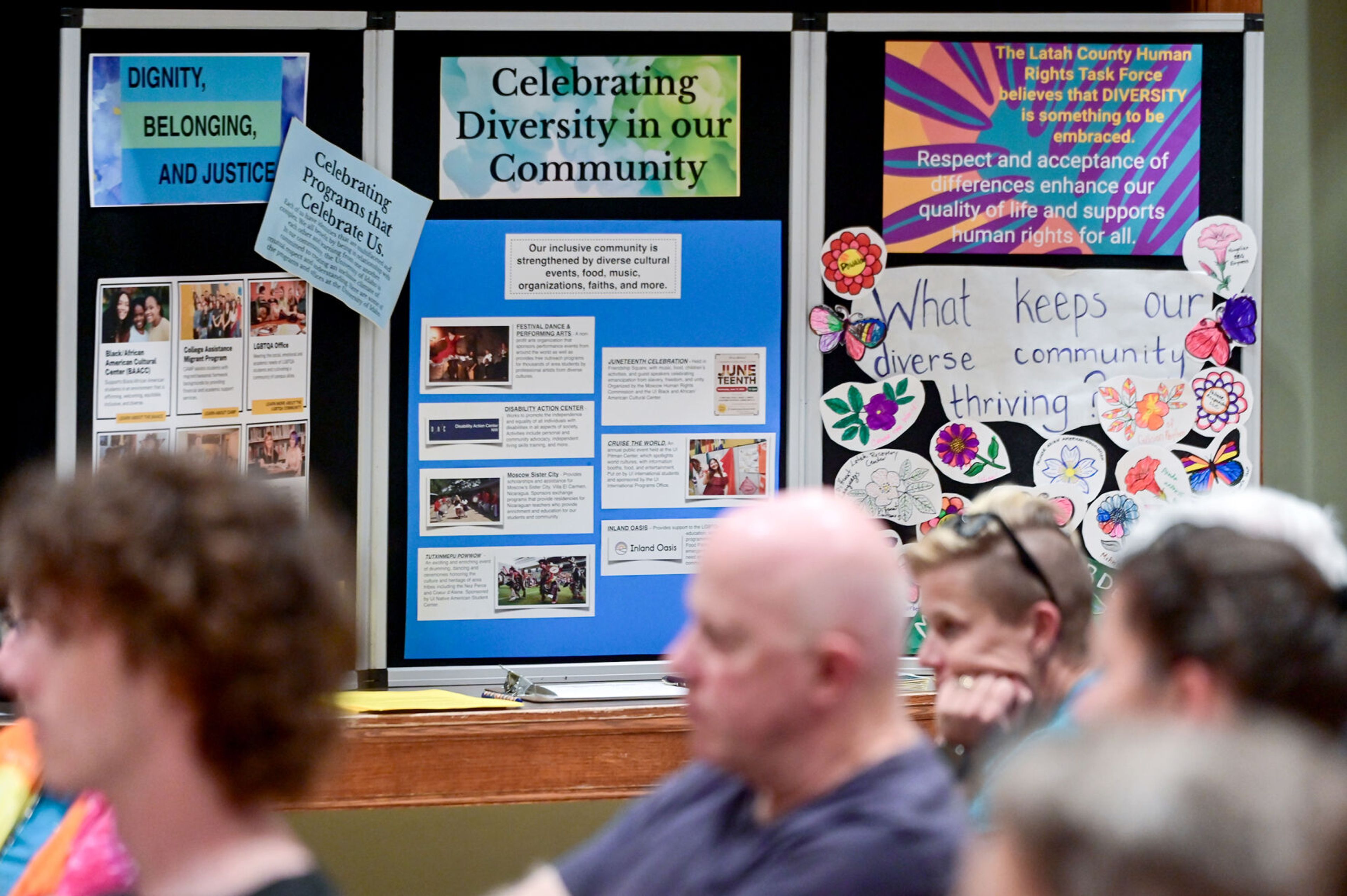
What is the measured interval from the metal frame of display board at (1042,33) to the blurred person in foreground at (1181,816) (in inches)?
102

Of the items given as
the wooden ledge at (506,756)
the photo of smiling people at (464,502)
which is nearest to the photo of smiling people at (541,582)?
the photo of smiling people at (464,502)

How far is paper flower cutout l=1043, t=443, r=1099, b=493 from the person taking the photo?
3211mm

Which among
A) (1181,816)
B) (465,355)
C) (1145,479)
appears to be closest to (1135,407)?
(1145,479)

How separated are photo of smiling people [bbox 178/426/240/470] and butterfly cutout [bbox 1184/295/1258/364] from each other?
226cm

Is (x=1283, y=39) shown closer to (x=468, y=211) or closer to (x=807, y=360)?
(x=807, y=360)

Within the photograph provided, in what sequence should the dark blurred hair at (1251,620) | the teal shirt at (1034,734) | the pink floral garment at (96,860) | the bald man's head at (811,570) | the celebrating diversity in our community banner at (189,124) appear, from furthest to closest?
1. the celebrating diversity in our community banner at (189,124)
2. the pink floral garment at (96,860)
3. the teal shirt at (1034,734)
4. the bald man's head at (811,570)
5. the dark blurred hair at (1251,620)

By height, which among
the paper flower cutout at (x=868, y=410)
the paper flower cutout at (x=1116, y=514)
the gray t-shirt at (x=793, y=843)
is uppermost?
the paper flower cutout at (x=868, y=410)

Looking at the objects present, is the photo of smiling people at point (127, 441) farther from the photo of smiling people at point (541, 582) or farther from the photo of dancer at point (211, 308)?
the photo of smiling people at point (541, 582)

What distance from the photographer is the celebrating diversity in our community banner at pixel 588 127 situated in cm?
312

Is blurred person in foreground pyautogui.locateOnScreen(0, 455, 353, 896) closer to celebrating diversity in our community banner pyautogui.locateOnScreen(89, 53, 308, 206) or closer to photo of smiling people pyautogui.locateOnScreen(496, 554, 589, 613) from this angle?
photo of smiling people pyautogui.locateOnScreen(496, 554, 589, 613)

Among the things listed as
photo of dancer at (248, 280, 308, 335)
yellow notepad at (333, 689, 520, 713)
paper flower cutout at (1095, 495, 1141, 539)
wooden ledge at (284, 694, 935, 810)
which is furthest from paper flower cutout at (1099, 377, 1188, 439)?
photo of dancer at (248, 280, 308, 335)

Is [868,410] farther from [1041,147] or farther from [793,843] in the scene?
[793,843]

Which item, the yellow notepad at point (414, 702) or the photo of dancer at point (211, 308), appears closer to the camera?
the yellow notepad at point (414, 702)

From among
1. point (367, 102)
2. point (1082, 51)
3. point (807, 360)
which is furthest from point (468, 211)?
point (1082, 51)
